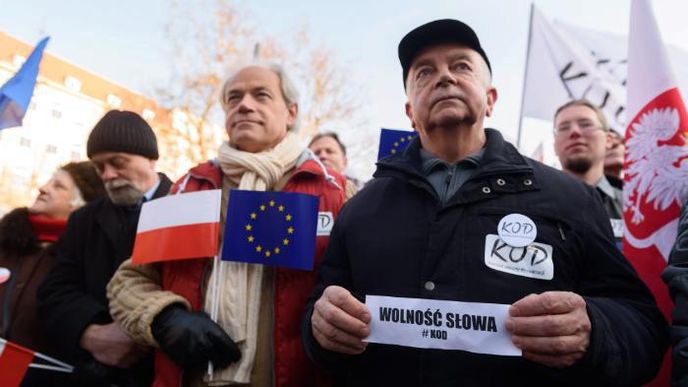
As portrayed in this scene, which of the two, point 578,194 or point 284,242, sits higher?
point 578,194

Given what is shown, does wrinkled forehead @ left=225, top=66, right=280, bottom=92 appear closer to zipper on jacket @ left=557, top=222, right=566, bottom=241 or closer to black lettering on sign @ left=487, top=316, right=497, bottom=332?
zipper on jacket @ left=557, top=222, right=566, bottom=241

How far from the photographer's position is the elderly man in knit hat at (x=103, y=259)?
262 cm

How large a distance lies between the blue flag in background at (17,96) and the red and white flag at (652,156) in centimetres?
379

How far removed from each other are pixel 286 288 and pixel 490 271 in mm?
903

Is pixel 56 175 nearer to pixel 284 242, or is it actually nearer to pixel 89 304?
pixel 89 304

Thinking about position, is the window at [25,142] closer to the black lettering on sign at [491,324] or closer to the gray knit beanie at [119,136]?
the gray knit beanie at [119,136]

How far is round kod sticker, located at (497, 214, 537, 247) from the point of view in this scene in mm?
1693

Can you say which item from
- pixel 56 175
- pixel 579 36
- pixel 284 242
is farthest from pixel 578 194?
pixel 579 36

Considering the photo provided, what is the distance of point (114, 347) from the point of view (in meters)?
2.58

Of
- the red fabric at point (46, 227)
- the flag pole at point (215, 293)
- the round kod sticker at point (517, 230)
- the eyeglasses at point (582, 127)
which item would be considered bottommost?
the flag pole at point (215, 293)

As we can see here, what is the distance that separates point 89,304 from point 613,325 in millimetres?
2398

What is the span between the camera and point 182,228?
7.57 feet

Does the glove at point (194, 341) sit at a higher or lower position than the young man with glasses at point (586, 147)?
lower

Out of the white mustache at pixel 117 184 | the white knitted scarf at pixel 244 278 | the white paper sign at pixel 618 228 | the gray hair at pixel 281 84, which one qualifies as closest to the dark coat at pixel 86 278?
the white mustache at pixel 117 184
